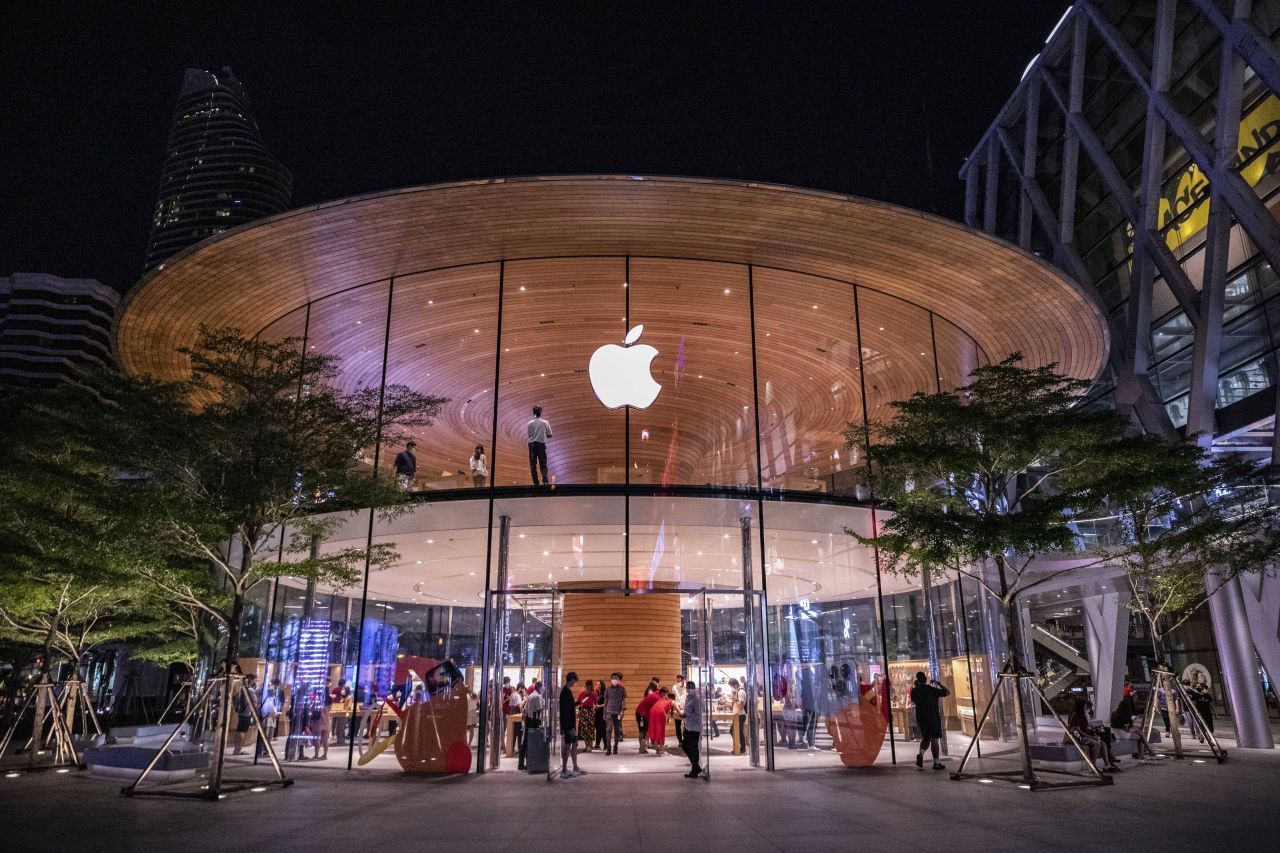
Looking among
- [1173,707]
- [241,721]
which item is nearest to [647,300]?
[241,721]

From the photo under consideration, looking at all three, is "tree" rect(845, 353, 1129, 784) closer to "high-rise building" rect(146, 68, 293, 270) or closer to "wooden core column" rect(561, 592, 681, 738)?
"wooden core column" rect(561, 592, 681, 738)

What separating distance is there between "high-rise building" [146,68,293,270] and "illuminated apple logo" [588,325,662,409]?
376ft

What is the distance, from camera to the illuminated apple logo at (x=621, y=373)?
16703mm

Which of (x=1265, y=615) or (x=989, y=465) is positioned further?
(x=1265, y=615)

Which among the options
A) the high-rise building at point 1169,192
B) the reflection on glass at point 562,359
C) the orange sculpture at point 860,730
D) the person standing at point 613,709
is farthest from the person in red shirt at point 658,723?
the high-rise building at point 1169,192

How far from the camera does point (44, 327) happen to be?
8119cm

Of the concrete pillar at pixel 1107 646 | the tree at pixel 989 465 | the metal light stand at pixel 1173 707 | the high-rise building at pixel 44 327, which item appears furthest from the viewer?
the high-rise building at pixel 44 327

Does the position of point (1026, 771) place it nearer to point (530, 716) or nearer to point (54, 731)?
point (530, 716)

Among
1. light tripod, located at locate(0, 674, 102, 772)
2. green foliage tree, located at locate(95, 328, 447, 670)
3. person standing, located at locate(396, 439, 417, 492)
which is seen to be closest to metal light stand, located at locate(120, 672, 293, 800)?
green foliage tree, located at locate(95, 328, 447, 670)

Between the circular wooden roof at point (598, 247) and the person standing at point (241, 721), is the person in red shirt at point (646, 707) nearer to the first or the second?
the person standing at point (241, 721)

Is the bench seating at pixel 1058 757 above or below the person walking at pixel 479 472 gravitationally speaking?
below

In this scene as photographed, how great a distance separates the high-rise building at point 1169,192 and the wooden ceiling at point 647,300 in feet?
24.8

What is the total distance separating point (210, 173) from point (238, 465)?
127 metres

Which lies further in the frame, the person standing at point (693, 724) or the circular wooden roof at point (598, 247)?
the circular wooden roof at point (598, 247)
